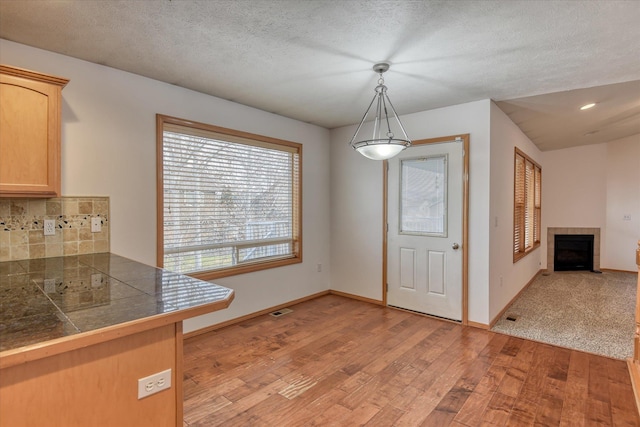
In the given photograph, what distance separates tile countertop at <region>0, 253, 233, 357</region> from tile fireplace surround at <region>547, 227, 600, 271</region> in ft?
23.8

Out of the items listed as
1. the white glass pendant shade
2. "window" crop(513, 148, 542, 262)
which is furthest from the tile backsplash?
Answer: "window" crop(513, 148, 542, 262)

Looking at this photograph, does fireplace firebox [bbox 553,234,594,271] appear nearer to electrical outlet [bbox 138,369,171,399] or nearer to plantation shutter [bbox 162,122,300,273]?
plantation shutter [bbox 162,122,300,273]

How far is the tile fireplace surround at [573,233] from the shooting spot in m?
6.39

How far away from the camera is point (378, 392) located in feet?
7.63

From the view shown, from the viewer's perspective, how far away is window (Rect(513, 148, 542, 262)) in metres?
4.58

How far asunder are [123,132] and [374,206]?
9.75ft

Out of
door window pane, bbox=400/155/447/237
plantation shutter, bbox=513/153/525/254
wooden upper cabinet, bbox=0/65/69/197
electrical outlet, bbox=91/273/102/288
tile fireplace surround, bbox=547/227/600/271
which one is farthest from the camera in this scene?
tile fireplace surround, bbox=547/227/600/271

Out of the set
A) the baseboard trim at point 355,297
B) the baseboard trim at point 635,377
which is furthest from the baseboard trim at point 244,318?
the baseboard trim at point 635,377

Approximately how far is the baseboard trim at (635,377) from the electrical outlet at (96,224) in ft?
13.2

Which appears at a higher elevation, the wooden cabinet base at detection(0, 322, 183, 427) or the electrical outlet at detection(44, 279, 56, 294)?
the electrical outlet at detection(44, 279, 56, 294)

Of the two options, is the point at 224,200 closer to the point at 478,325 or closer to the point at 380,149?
the point at 380,149

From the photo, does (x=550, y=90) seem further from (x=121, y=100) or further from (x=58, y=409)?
(x=58, y=409)

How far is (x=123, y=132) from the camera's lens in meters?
2.80

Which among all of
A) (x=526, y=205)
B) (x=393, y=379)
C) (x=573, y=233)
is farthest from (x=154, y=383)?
(x=573, y=233)
